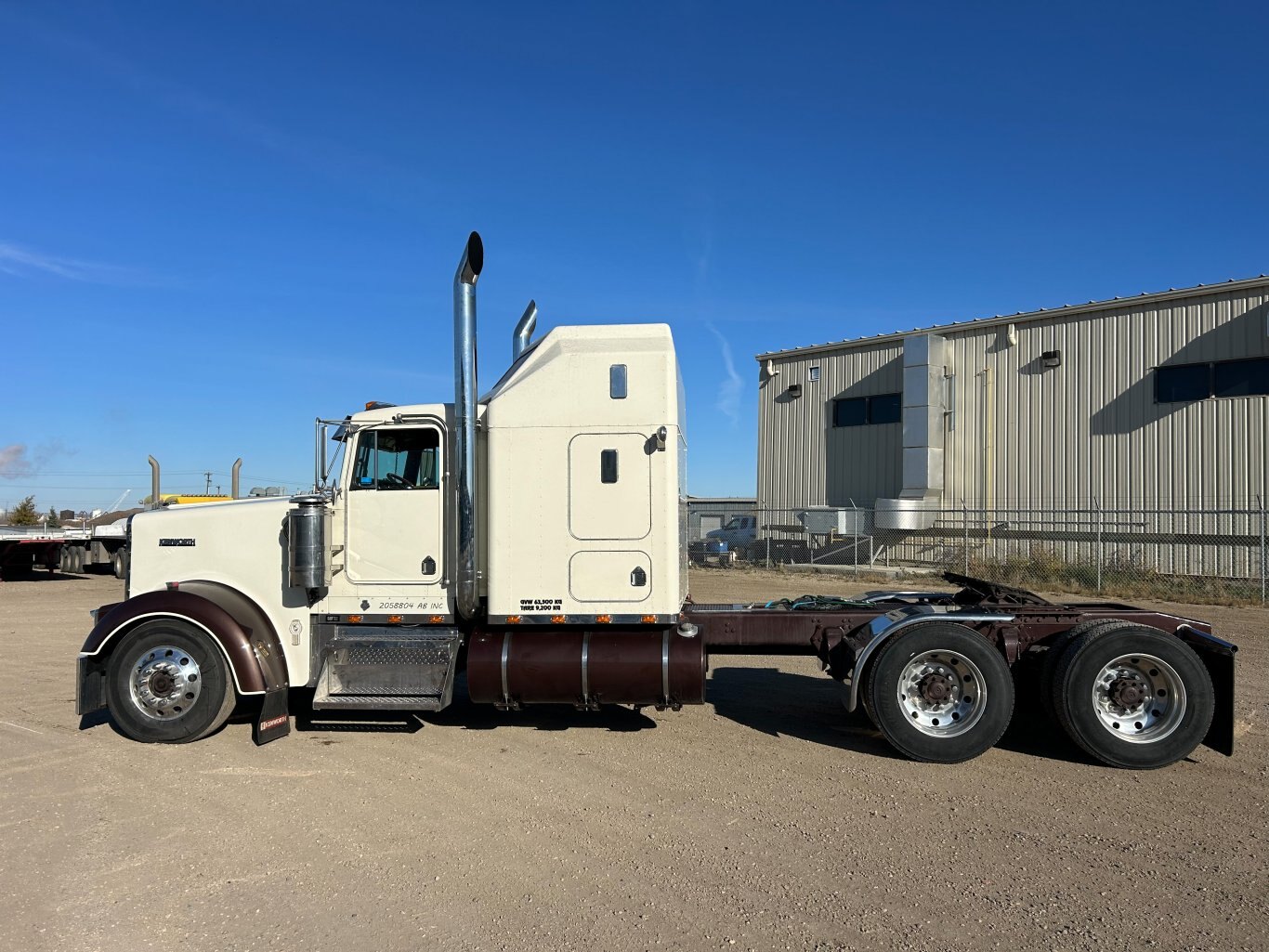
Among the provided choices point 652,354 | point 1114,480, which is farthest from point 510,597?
point 1114,480

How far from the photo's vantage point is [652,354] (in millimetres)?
6840

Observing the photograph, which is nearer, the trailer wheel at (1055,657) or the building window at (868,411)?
the trailer wheel at (1055,657)

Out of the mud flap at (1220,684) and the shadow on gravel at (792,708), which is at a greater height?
the mud flap at (1220,684)

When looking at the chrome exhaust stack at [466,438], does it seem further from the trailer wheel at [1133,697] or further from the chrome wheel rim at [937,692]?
the trailer wheel at [1133,697]

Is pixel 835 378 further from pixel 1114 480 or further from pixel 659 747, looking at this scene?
pixel 659 747

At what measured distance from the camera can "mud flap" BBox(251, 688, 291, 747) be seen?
678 centimetres

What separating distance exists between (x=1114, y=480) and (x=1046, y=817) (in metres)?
18.0

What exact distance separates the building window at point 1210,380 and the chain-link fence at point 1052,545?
8.10 ft

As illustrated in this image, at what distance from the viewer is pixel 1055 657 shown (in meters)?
6.49

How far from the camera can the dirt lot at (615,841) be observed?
3.96m

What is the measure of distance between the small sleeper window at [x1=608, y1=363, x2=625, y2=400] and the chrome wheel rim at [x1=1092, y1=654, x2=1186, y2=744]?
4013mm

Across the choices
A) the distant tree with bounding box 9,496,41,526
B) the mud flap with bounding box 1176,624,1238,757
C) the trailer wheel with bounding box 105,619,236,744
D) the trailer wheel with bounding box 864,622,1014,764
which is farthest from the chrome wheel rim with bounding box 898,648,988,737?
the distant tree with bounding box 9,496,41,526

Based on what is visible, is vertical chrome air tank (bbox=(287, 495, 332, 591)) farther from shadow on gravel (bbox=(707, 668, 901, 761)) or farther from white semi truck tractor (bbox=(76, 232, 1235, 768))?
shadow on gravel (bbox=(707, 668, 901, 761))

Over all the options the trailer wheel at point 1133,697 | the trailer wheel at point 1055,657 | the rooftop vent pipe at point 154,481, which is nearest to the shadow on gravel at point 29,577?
the rooftop vent pipe at point 154,481
